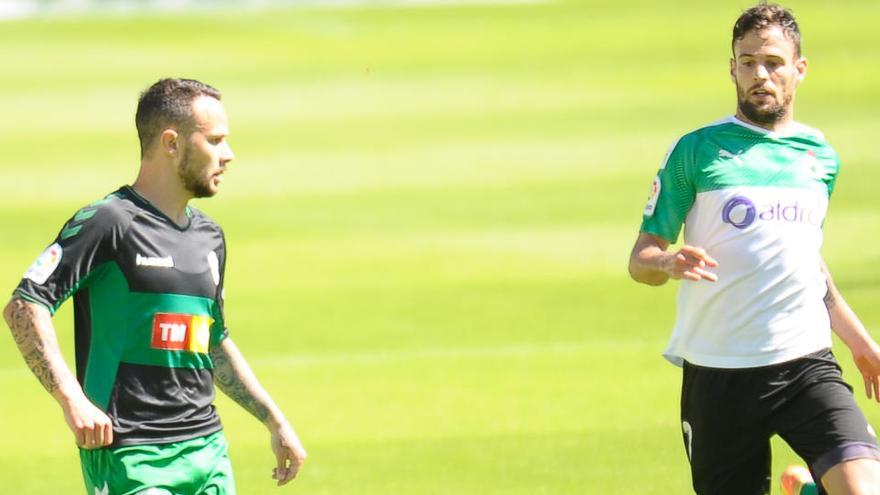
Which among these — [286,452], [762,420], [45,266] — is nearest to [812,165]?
[762,420]

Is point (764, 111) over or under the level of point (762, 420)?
over

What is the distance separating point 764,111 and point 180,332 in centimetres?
239

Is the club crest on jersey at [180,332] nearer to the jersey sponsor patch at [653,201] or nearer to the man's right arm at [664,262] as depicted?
the man's right arm at [664,262]

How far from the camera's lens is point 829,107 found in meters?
21.6

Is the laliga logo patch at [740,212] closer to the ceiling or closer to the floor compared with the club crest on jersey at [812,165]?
closer to the floor

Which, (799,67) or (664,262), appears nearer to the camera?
(664,262)

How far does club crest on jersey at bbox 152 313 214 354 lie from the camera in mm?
5500

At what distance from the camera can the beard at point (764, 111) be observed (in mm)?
6195

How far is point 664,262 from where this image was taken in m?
5.77

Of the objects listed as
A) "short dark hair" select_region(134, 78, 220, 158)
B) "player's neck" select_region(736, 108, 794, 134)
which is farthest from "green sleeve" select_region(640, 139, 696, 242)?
"short dark hair" select_region(134, 78, 220, 158)

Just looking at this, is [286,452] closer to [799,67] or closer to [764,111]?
[764,111]

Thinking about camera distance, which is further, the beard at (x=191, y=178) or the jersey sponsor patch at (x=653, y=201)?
the jersey sponsor patch at (x=653, y=201)

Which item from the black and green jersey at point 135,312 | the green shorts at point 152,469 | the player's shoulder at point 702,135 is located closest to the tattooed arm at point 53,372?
the black and green jersey at point 135,312

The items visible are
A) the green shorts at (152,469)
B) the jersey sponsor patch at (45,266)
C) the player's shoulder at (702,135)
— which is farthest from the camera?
the player's shoulder at (702,135)
